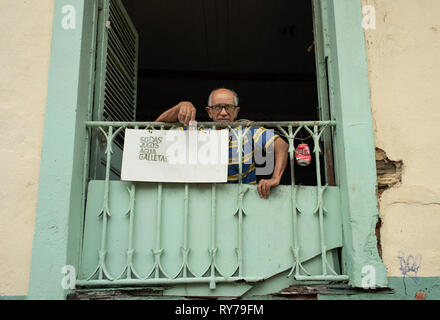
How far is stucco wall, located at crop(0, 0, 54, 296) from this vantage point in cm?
282

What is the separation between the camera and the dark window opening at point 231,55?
19.0 feet

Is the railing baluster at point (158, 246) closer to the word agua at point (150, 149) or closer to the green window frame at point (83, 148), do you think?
the word agua at point (150, 149)

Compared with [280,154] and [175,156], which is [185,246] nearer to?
[175,156]

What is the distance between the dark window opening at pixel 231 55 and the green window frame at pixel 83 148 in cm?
172

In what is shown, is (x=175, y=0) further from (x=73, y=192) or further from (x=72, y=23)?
(x=73, y=192)

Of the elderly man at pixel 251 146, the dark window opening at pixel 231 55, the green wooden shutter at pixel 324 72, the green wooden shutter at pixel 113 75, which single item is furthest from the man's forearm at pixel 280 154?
the dark window opening at pixel 231 55

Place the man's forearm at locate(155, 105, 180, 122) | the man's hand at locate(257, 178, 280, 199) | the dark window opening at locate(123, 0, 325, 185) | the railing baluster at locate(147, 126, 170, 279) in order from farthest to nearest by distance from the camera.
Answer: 1. the dark window opening at locate(123, 0, 325, 185)
2. the man's forearm at locate(155, 105, 180, 122)
3. the man's hand at locate(257, 178, 280, 199)
4. the railing baluster at locate(147, 126, 170, 279)

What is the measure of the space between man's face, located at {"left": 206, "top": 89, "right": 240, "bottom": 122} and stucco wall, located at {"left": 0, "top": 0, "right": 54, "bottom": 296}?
1.30 metres

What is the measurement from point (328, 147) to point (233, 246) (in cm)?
100

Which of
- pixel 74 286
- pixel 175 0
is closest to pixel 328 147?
pixel 74 286

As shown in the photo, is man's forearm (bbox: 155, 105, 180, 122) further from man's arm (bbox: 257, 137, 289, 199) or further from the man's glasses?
man's arm (bbox: 257, 137, 289, 199)

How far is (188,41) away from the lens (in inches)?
261

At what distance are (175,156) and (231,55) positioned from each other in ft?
13.5

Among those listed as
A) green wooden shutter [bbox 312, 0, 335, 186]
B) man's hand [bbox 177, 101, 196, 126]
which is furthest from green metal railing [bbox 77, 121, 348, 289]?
man's hand [bbox 177, 101, 196, 126]
